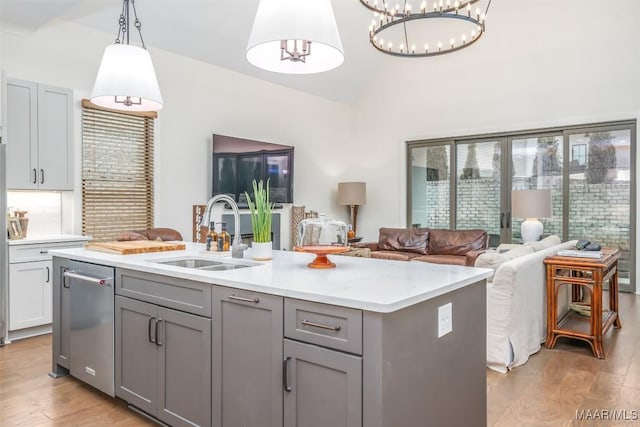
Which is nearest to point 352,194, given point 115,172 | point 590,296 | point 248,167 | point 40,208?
point 248,167

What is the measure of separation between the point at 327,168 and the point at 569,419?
6.17m

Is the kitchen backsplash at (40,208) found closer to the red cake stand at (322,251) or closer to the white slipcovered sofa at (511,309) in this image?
the red cake stand at (322,251)

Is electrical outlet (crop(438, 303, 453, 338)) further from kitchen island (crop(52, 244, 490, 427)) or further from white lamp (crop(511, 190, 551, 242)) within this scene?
white lamp (crop(511, 190, 551, 242))

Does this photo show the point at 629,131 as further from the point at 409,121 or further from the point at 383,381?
the point at 383,381

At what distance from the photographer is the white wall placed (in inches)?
180

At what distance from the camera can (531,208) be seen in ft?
17.4

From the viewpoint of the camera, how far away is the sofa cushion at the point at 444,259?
5.80 meters

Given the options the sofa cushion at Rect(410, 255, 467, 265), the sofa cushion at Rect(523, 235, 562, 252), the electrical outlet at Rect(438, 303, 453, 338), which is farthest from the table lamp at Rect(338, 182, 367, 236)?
the electrical outlet at Rect(438, 303, 453, 338)

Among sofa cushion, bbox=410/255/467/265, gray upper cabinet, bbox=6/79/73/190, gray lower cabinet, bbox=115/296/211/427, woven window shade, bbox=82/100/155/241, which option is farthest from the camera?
sofa cushion, bbox=410/255/467/265

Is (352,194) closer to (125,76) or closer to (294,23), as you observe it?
(125,76)

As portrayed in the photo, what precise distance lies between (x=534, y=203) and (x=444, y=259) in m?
1.32

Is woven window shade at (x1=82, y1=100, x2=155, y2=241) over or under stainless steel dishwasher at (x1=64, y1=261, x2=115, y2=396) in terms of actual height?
over

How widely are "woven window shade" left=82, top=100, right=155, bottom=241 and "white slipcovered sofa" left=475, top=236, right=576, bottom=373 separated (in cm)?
392

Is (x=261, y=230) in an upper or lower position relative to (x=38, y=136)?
lower
